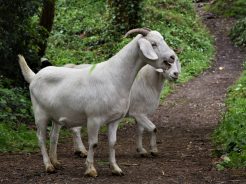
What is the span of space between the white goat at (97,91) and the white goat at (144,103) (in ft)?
5.68

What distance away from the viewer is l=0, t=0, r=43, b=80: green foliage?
12047mm

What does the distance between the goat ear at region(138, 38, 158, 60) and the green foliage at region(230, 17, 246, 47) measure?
1886 cm

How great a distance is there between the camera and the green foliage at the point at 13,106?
11.8 m

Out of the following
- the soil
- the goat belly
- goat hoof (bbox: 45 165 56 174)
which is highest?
the goat belly

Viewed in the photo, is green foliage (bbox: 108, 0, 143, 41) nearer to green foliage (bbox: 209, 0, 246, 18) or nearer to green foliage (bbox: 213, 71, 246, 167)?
green foliage (bbox: 209, 0, 246, 18)

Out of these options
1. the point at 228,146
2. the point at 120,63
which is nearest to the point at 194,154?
the point at 228,146

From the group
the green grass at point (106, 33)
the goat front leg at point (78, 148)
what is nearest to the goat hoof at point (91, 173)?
the goat front leg at point (78, 148)

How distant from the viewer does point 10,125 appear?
11.4 metres

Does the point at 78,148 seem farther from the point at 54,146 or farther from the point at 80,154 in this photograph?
the point at 54,146

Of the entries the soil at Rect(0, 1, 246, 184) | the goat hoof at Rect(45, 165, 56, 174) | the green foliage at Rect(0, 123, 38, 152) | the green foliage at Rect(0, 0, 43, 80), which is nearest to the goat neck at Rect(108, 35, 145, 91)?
the soil at Rect(0, 1, 246, 184)

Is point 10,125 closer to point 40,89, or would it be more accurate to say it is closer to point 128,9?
point 40,89

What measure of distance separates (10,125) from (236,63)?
1320 centimetres

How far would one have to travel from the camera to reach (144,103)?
31.9 ft

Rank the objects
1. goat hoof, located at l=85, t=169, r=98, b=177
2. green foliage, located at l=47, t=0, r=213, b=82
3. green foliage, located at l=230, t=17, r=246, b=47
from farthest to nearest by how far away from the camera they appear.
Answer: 1. green foliage, located at l=230, t=17, r=246, b=47
2. green foliage, located at l=47, t=0, r=213, b=82
3. goat hoof, located at l=85, t=169, r=98, b=177
